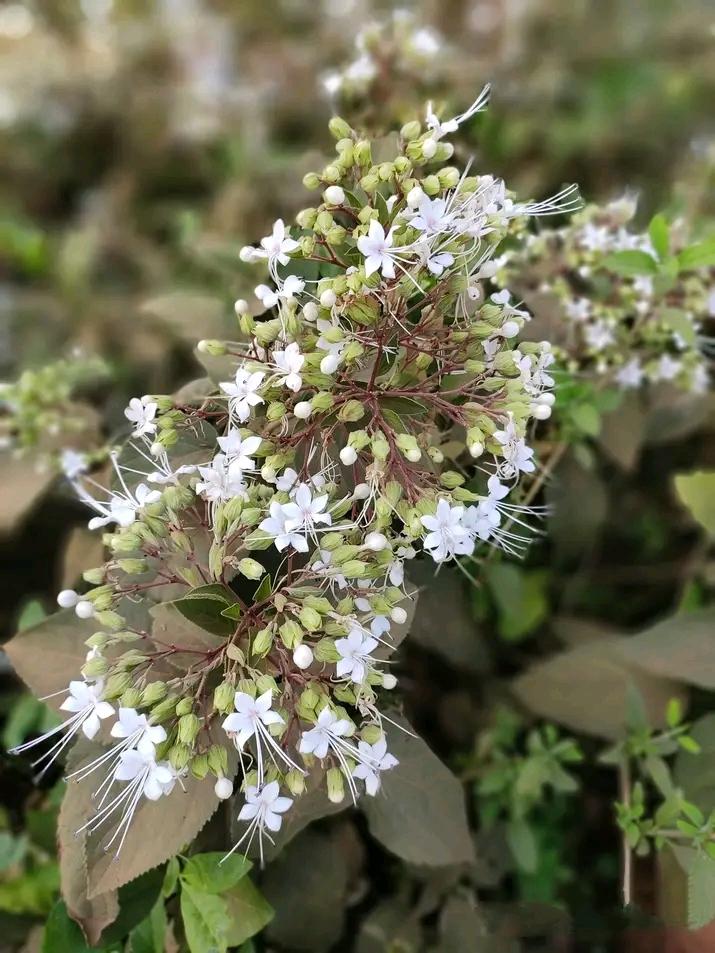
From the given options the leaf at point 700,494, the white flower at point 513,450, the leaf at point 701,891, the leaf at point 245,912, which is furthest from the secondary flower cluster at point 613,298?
the leaf at point 245,912

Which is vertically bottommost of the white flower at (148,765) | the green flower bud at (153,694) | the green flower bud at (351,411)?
the white flower at (148,765)

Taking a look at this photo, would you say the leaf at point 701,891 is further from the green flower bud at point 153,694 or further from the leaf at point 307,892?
the green flower bud at point 153,694

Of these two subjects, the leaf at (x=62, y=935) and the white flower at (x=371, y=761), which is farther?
the leaf at (x=62, y=935)

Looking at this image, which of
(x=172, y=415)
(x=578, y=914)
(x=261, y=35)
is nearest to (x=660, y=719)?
(x=578, y=914)

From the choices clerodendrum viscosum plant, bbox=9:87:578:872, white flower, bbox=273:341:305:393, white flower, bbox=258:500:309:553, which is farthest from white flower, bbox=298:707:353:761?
white flower, bbox=273:341:305:393

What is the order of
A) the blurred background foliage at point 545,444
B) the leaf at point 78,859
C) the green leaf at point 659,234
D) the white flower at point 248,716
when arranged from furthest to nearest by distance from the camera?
the blurred background foliage at point 545,444 → the green leaf at point 659,234 → the leaf at point 78,859 → the white flower at point 248,716

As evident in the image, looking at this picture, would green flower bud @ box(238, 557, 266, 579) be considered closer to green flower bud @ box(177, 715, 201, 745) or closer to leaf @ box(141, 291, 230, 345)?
green flower bud @ box(177, 715, 201, 745)
